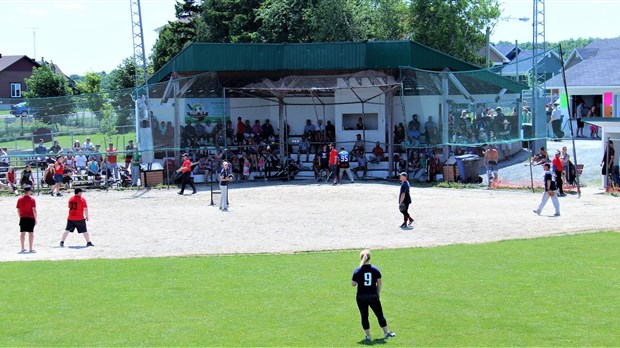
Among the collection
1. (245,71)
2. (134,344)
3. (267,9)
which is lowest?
(134,344)

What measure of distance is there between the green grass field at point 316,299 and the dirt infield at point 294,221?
63.8 inches

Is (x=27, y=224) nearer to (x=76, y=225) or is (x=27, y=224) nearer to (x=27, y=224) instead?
(x=27, y=224)

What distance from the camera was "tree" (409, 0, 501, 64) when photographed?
57750 mm

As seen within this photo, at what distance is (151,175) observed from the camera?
35.3 metres

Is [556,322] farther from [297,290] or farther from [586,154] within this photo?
[586,154]

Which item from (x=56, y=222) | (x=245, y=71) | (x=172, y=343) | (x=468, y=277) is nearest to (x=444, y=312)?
(x=468, y=277)

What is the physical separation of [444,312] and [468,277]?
3.07 m

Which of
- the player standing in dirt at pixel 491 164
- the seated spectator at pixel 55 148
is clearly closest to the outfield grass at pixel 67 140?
the seated spectator at pixel 55 148

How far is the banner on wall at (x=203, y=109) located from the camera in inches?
1496

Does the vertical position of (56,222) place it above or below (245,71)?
below

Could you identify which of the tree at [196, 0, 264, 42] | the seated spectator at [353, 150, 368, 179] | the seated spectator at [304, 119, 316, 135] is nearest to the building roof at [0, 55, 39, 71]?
the tree at [196, 0, 264, 42]

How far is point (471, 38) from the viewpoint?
61844 mm

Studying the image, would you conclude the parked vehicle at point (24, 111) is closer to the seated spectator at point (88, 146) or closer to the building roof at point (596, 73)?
the seated spectator at point (88, 146)

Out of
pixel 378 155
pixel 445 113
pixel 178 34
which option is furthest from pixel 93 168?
pixel 178 34
